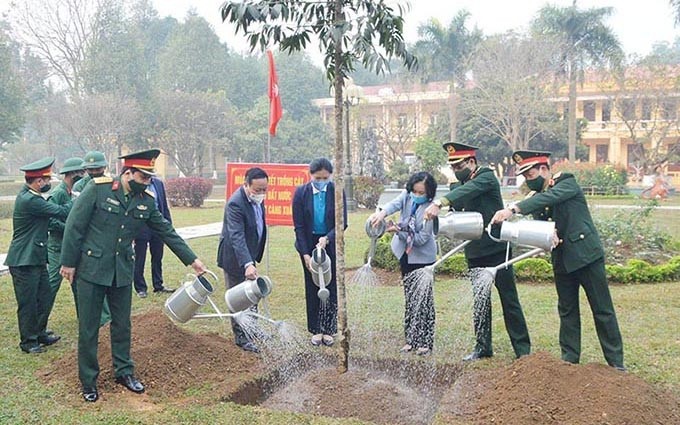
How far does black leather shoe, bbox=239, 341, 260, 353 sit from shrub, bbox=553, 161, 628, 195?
22.3 m

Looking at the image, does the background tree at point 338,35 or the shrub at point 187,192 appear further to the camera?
the shrub at point 187,192

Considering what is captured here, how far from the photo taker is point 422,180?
5465 millimetres

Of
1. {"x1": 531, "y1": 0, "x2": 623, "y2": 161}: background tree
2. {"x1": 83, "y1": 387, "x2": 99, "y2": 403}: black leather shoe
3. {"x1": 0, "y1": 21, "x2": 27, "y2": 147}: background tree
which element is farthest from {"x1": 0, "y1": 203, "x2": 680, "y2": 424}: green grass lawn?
{"x1": 531, "y1": 0, "x2": 623, "y2": 161}: background tree

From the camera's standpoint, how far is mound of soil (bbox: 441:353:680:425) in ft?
12.1

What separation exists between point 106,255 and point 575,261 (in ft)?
11.0

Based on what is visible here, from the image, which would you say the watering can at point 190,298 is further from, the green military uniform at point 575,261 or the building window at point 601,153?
the building window at point 601,153

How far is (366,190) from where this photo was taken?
21.1 m

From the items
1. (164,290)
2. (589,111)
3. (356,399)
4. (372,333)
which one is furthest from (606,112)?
(356,399)

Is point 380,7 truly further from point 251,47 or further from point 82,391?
point 82,391

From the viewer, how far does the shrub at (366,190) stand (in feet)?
69.1

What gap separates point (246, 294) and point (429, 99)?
3259 centimetres

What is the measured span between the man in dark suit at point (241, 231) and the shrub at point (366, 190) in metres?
15.5

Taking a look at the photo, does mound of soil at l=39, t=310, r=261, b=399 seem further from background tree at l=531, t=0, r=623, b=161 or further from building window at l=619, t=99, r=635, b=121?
building window at l=619, t=99, r=635, b=121

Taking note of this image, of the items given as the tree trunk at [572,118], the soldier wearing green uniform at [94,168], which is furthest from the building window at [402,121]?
the soldier wearing green uniform at [94,168]
